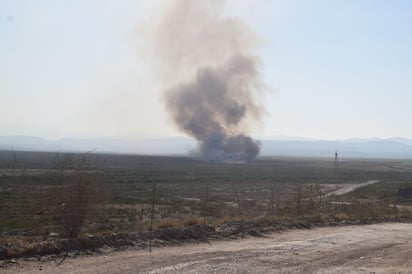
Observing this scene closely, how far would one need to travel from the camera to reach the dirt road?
1198 centimetres

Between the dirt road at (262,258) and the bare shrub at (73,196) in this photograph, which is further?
the bare shrub at (73,196)

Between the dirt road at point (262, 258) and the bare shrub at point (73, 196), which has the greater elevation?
the bare shrub at point (73, 196)

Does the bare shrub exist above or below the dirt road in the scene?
above

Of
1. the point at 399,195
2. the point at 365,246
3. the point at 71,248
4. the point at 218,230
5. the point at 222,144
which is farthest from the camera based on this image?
the point at 222,144

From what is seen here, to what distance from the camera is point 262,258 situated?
44.8 ft

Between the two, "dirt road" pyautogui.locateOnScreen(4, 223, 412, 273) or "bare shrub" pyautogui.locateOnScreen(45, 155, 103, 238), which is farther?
"bare shrub" pyautogui.locateOnScreen(45, 155, 103, 238)

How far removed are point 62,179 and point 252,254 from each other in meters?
6.46

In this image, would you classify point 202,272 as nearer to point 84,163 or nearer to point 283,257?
point 283,257

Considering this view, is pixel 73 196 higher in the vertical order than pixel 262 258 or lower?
higher

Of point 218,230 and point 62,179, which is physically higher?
point 62,179

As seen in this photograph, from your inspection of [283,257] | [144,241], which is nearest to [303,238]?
[283,257]

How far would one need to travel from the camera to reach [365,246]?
54.3ft

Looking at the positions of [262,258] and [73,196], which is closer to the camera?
[262,258]

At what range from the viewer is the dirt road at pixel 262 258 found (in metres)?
12.0
